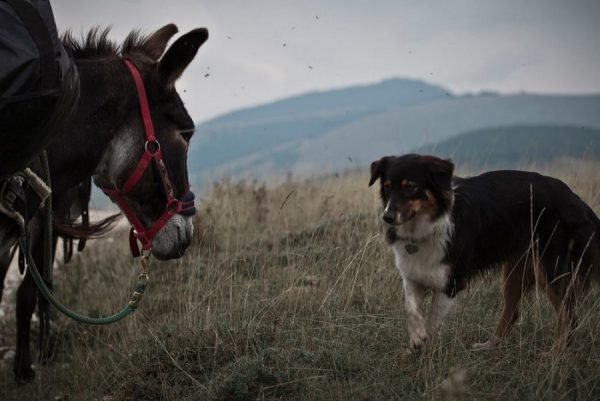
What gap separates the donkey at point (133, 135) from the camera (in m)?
3.25

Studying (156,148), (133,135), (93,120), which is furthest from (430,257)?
(93,120)

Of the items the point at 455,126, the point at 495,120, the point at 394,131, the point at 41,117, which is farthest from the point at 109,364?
the point at 495,120

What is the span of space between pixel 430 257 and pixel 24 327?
3447 mm

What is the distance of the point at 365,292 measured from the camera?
16.7ft

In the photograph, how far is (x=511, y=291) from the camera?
16.2 feet

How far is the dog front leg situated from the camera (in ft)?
13.9

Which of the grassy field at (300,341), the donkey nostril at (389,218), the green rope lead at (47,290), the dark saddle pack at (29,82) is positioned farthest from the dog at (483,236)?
the dark saddle pack at (29,82)

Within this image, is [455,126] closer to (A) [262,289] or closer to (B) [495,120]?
(B) [495,120]

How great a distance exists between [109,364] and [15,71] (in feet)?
10.9

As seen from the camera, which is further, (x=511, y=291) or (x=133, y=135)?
(x=511, y=291)

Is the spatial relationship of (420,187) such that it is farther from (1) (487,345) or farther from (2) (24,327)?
(2) (24,327)

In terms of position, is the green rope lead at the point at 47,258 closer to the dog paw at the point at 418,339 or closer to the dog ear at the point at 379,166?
the dog paw at the point at 418,339

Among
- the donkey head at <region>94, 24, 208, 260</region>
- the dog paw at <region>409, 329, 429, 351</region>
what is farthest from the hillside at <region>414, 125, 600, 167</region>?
the donkey head at <region>94, 24, 208, 260</region>

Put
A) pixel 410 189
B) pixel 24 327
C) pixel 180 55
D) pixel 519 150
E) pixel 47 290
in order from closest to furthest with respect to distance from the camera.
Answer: pixel 180 55 < pixel 47 290 < pixel 410 189 < pixel 24 327 < pixel 519 150
